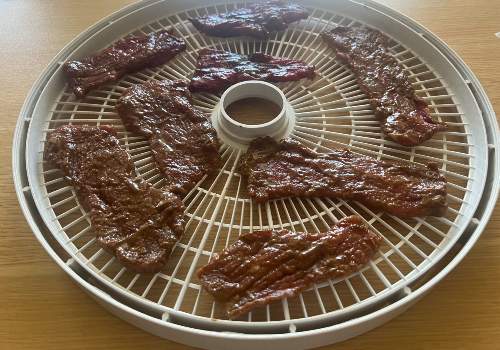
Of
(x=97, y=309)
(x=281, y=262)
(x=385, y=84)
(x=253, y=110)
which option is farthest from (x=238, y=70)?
(x=97, y=309)

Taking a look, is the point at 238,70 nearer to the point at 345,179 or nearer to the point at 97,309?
the point at 345,179

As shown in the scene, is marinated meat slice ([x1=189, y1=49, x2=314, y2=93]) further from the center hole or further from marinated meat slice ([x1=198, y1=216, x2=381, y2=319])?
marinated meat slice ([x1=198, y1=216, x2=381, y2=319])

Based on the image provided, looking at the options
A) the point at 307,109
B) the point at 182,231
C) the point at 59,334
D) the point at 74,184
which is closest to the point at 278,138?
the point at 307,109

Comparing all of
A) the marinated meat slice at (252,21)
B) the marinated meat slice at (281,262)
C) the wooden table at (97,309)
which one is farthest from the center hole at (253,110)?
the wooden table at (97,309)

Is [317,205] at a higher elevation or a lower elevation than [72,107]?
lower

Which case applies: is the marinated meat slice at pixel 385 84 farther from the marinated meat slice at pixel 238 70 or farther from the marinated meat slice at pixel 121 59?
the marinated meat slice at pixel 121 59

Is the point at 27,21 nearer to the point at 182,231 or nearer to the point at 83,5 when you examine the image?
the point at 83,5

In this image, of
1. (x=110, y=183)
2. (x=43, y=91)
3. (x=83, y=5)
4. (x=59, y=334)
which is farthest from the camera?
(x=83, y=5)
